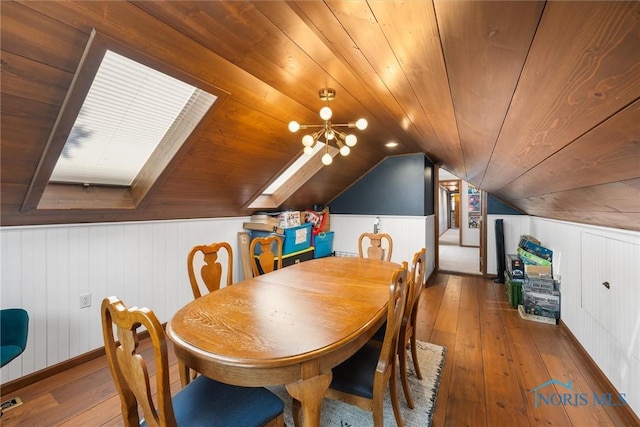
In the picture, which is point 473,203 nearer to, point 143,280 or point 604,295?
point 604,295

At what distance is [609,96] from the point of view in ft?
2.03

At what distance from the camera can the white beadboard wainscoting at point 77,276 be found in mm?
1849

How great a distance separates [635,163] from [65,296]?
10.6 feet

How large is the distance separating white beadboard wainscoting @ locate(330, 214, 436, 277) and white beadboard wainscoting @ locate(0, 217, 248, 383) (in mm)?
2595

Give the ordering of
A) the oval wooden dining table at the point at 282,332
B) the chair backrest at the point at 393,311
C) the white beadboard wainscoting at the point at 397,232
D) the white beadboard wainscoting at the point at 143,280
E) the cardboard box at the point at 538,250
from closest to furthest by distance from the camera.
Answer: the oval wooden dining table at the point at 282,332 → the chair backrest at the point at 393,311 → the white beadboard wainscoting at the point at 143,280 → the cardboard box at the point at 538,250 → the white beadboard wainscoting at the point at 397,232

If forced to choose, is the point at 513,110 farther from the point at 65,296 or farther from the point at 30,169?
the point at 65,296

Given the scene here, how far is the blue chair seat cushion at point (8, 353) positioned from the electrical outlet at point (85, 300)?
0.54 metres

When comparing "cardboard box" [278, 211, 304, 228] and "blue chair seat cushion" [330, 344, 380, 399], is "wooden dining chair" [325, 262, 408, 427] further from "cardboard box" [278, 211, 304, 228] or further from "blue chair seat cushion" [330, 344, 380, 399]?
"cardboard box" [278, 211, 304, 228]

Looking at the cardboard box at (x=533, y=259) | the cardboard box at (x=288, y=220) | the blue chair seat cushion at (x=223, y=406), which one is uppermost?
the cardboard box at (x=288, y=220)

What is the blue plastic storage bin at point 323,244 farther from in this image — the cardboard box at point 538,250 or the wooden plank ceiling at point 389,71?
the cardboard box at point 538,250

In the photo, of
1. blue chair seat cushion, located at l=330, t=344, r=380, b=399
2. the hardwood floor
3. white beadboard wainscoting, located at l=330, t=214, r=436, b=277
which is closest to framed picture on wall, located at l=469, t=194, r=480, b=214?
white beadboard wainscoting, located at l=330, t=214, r=436, b=277

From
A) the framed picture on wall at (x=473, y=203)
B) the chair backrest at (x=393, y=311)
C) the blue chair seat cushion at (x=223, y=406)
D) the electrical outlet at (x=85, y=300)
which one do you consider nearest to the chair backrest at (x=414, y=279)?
the chair backrest at (x=393, y=311)

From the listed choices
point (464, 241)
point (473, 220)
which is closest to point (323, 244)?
point (464, 241)

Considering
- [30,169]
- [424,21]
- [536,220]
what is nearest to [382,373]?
[424,21]
